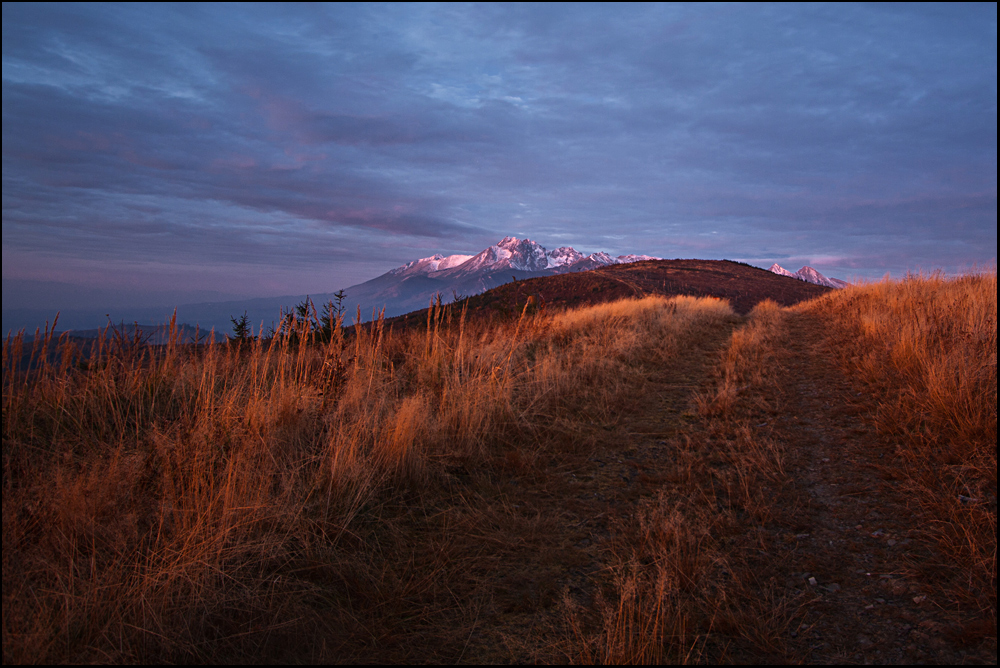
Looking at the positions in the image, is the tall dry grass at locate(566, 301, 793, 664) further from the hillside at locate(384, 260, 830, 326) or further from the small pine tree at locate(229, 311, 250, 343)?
the hillside at locate(384, 260, 830, 326)

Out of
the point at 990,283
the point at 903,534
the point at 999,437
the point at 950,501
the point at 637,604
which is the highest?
the point at 990,283

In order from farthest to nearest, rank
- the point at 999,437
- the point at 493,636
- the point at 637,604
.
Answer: the point at 999,437 → the point at 637,604 → the point at 493,636

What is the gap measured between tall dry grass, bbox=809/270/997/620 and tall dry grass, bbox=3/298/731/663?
2.34m

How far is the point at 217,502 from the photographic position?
2.27 metres

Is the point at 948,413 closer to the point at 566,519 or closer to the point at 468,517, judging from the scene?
the point at 566,519

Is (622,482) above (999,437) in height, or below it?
below

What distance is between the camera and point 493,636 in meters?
1.85

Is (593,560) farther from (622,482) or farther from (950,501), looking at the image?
(950,501)

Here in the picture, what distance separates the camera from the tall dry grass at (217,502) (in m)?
1.70

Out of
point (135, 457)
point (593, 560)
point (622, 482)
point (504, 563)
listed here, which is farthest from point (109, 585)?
point (622, 482)

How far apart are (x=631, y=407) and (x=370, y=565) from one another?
3532 millimetres

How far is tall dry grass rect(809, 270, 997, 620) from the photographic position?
2.10 meters

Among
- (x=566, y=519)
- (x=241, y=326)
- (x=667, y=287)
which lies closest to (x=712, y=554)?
(x=566, y=519)

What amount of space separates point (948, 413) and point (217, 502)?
492cm
